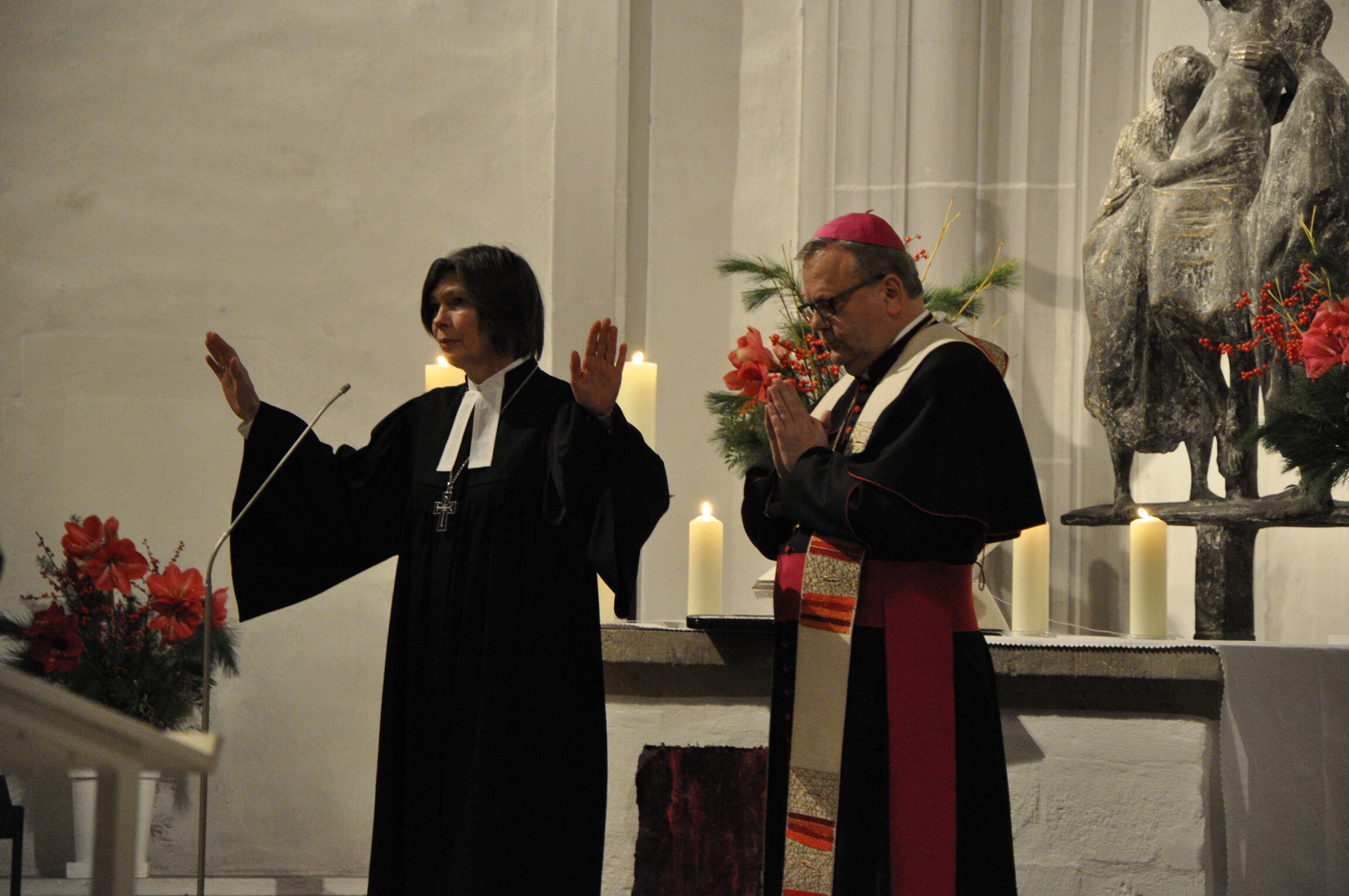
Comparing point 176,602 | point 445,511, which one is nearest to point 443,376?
point 445,511

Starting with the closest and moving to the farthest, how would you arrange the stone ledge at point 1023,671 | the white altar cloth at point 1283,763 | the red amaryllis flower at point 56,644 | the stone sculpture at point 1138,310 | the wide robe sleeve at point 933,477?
1. the wide robe sleeve at point 933,477
2. the stone ledge at point 1023,671
3. the white altar cloth at point 1283,763
4. the red amaryllis flower at point 56,644
5. the stone sculpture at point 1138,310

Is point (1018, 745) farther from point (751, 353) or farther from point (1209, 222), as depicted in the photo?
point (1209, 222)

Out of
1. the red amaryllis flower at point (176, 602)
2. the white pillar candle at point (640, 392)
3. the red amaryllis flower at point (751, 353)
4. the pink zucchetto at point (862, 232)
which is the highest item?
the pink zucchetto at point (862, 232)

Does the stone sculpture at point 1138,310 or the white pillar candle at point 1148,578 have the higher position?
the stone sculpture at point 1138,310

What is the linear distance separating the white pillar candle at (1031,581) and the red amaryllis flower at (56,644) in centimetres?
248

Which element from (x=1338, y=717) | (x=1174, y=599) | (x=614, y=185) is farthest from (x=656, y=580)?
(x=1338, y=717)

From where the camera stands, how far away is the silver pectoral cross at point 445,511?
9.34 feet

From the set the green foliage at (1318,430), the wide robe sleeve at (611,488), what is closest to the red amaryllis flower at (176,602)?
the wide robe sleeve at (611,488)

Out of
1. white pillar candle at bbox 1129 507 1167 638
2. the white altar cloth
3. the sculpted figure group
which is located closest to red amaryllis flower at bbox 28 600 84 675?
the white altar cloth

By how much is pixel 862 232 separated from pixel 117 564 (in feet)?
7.45

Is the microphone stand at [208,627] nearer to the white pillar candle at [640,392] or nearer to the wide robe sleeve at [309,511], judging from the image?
the wide robe sleeve at [309,511]

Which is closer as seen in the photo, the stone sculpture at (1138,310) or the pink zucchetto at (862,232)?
the pink zucchetto at (862,232)

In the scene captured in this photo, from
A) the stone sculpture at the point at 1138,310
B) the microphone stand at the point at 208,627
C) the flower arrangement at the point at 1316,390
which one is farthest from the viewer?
the stone sculpture at the point at 1138,310

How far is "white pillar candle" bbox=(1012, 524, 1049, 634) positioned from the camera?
357 cm
